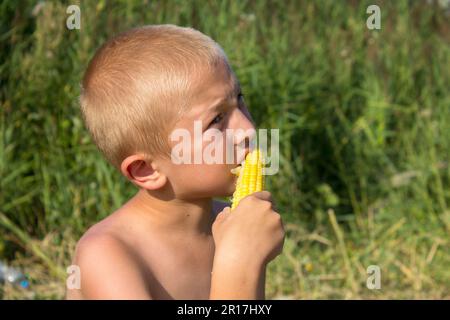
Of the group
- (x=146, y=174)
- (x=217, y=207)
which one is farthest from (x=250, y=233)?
(x=217, y=207)

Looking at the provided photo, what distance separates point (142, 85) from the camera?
2469mm

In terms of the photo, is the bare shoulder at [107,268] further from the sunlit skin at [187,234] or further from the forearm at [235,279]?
the forearm at [235,279]

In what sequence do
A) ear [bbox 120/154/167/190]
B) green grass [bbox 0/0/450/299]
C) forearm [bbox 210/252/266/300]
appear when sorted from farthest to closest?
green grass [bbox 0/0/450/299] < ear [bbox 120/154/167/190] < forearm [bbox 210/252/266/300]

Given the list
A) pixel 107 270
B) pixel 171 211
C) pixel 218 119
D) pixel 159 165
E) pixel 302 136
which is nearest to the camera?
pixel 107 270

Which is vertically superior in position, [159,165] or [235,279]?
[159,165]

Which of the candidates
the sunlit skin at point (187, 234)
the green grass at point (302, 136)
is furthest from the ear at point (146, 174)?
the green grass at point (302, 136)

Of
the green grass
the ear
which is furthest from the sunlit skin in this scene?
the green grass

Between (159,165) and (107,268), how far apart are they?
1.16 feet

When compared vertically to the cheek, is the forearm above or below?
below

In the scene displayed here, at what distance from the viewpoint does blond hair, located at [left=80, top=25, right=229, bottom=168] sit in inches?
97.0

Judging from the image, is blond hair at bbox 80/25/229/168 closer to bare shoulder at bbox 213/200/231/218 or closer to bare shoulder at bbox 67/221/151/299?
bare shoulder at bbox 67/221/151/299

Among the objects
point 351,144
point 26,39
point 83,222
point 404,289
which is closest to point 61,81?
point 26,39

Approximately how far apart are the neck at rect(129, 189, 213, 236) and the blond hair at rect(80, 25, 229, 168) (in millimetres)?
174

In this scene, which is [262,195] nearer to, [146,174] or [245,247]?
[245,247]
